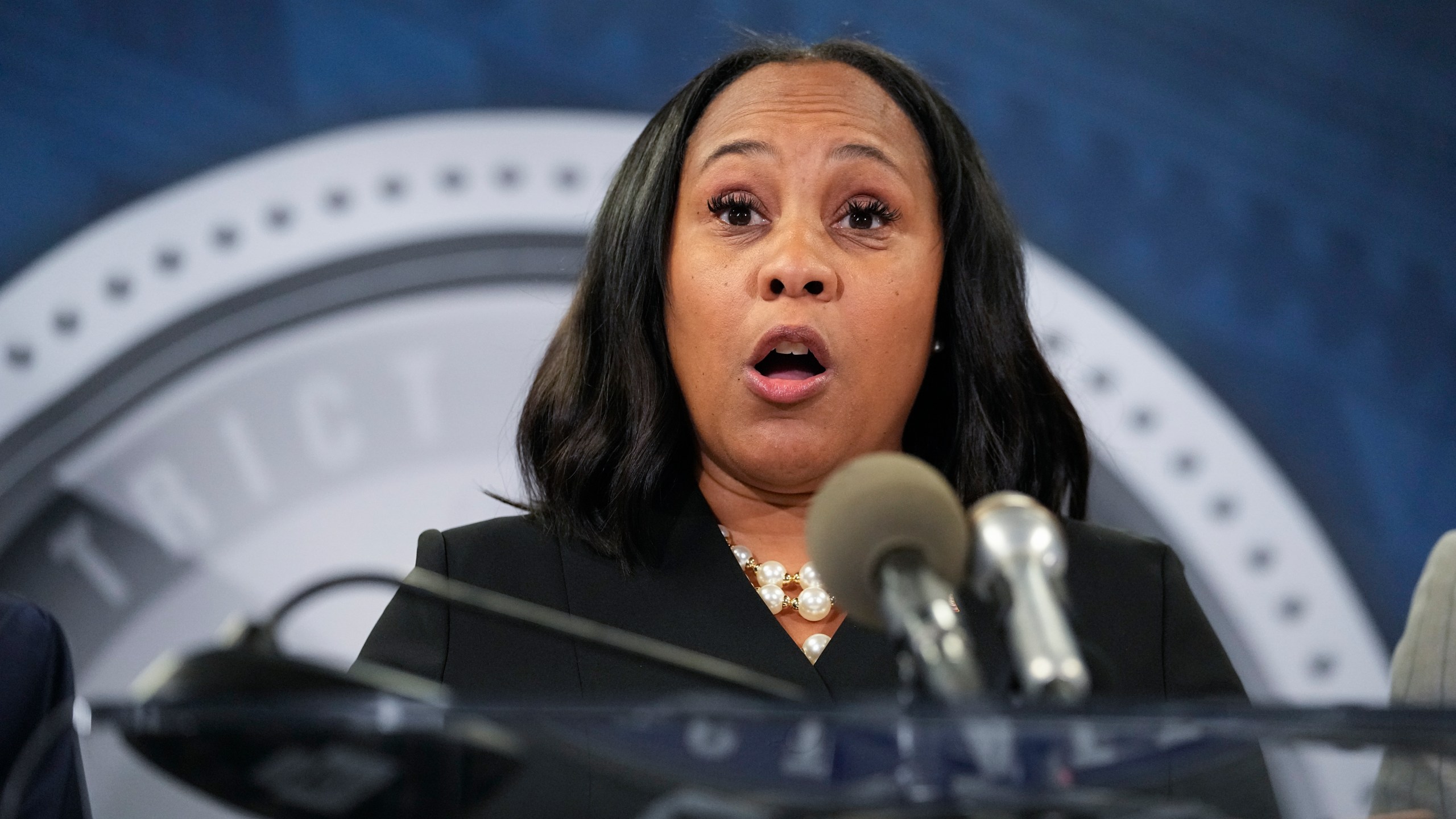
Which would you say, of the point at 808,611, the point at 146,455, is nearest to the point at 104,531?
the point at 146,455

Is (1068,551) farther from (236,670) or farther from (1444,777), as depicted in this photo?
(236,670)

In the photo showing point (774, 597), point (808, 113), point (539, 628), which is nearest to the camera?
point (539, 628)

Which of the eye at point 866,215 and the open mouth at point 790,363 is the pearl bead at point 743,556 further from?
the eye at point 866,215

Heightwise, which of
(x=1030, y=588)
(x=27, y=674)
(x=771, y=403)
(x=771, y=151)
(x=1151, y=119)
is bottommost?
(x=27, y=674)

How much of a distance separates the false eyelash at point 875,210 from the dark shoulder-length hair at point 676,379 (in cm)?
10

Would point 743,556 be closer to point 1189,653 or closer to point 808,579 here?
point 808,579

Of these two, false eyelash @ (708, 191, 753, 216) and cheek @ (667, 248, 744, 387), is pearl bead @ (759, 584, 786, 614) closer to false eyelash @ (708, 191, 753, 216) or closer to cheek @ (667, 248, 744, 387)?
cheek @ (667, 248, 744, 387)

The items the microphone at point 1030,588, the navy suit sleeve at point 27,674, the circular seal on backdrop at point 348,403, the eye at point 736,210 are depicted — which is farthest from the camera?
the circular seal on backdrop at point 348,403

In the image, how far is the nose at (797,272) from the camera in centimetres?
137

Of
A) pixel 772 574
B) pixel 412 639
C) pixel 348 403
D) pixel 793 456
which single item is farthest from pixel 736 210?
pixel 348 403

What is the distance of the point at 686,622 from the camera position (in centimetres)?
134

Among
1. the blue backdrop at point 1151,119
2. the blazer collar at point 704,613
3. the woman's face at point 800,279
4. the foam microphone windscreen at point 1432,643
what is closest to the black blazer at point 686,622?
the blazer collar at point 704,613

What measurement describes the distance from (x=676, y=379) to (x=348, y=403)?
0.57 m

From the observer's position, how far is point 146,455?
1.83 m
